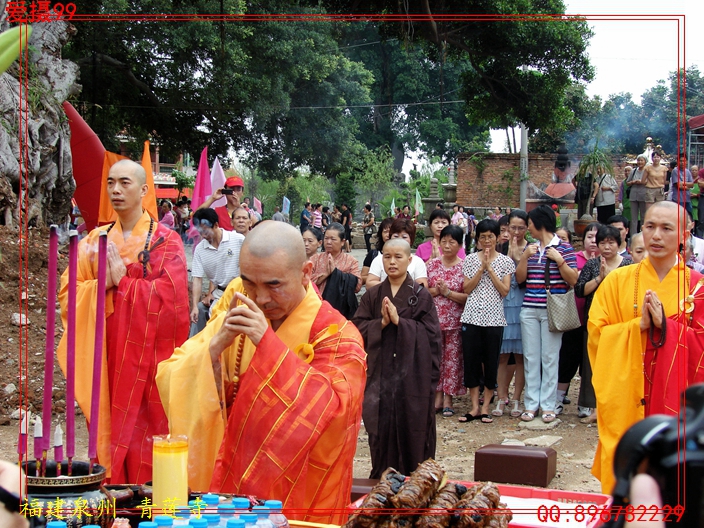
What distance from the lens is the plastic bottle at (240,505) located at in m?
1.88

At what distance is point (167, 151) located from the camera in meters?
20.1

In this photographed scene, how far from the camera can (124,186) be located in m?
4.41

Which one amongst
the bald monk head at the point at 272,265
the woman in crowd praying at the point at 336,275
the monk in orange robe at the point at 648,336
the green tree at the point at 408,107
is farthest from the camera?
the green tree at the point at 408,107

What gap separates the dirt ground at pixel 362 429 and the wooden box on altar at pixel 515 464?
0.57 metres

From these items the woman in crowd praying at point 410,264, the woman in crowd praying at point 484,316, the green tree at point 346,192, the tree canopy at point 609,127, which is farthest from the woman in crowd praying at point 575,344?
the green tree at point 346,192

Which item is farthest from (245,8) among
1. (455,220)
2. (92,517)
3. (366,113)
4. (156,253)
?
(366,113)

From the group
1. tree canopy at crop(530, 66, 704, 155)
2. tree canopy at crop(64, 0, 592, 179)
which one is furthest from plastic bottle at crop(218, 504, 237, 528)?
tree canopy at crop(530, 66, 704, 155)

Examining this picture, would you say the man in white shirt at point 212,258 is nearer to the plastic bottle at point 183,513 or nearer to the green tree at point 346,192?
the plastic bottle at point 183,513

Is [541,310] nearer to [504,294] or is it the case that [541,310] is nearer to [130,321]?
[504,294]

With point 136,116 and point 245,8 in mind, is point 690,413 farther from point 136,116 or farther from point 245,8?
point 136,116

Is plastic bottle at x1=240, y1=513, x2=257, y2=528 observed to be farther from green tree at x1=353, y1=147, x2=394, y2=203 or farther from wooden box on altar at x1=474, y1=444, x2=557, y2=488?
green tree at x1=353, y1=147, x2=394, y2=203

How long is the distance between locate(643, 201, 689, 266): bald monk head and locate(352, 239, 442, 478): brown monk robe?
1744 millimetres

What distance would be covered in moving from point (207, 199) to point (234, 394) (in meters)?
6.20

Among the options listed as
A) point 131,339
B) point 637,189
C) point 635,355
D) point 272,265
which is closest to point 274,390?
point 272,265
